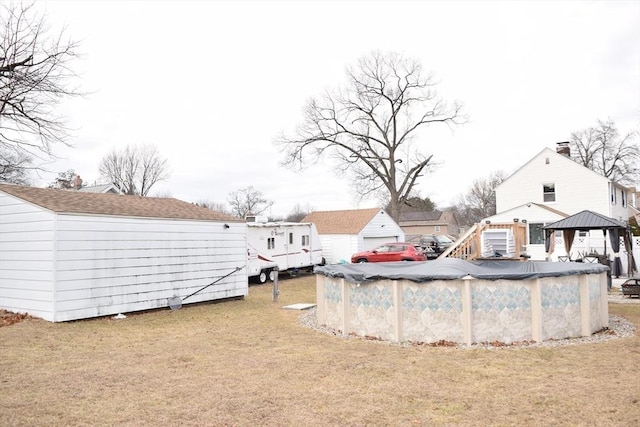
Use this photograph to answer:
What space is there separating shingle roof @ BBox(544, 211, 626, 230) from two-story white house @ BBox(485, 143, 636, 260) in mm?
7541

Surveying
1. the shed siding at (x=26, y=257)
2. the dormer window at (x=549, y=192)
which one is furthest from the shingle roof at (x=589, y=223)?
the shed siding at (x=26, y=257)

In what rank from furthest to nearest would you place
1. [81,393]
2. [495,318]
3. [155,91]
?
[155,91]
[495,318]
[81,393]

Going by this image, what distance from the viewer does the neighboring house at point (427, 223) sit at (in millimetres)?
65500

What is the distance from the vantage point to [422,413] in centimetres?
500

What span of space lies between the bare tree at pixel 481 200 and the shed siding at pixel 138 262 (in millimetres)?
54373

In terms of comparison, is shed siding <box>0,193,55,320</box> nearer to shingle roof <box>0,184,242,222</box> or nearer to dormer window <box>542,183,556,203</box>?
shingle roof <box>0,184,242,222</box>

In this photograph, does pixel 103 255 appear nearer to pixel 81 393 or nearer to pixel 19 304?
pixel 19 304

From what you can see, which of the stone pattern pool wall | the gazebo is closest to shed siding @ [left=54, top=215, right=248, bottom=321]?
the stone pattern pool wall

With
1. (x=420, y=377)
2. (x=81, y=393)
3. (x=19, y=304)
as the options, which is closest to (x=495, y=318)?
(x=420, y=377)

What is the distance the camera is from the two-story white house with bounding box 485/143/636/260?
2497 centimetres

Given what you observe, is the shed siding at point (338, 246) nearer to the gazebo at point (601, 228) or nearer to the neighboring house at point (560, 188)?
the neighboring house at point (560, 188)

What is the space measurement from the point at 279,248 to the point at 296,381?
16008 millimetres

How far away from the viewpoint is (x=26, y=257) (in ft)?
36.1

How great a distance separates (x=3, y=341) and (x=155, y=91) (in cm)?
1145
